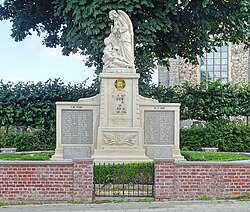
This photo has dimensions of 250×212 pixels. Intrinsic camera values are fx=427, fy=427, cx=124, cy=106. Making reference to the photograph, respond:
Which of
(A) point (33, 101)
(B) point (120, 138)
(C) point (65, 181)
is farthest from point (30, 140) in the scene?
(C) point (65, 181)

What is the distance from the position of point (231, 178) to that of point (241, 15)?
1163 centimetres

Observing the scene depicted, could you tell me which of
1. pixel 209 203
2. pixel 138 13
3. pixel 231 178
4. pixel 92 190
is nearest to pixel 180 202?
pixel 209 203

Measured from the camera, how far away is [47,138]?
64.8 feet

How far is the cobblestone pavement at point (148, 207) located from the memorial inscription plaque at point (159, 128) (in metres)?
5.46

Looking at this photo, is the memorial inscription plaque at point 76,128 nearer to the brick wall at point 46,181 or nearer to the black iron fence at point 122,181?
the black iron fence at point 122,181

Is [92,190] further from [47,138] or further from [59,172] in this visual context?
[47,138]

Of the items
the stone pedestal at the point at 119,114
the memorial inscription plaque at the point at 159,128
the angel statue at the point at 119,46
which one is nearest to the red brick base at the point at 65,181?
the stone pedestal at the point at 119,114

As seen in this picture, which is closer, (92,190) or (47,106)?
(92,190)

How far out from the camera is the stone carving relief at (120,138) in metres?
13.4

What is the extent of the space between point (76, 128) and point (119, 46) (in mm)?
3111

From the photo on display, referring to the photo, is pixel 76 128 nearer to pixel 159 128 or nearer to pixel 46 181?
pixel 159 128

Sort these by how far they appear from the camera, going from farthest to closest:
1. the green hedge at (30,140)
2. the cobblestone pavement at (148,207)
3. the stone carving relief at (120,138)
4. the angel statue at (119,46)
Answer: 1. the green hedge at (30,140)
2. the angel statue at (119,46)
3. the stone carving relief at (120,138)
4. the cobblestone pavement at (148,207)

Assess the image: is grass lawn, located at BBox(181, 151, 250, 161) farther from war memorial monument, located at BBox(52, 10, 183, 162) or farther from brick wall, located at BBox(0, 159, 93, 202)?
brick wall, located at BBox(0, 159, 93, 202)

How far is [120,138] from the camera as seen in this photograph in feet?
44.0
